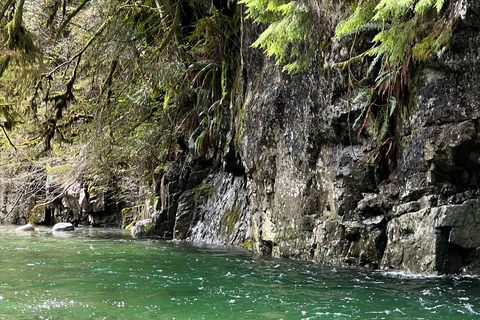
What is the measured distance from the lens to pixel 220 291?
563 centimetres

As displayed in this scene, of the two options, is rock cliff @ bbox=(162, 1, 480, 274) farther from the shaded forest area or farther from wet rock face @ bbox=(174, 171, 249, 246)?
the shaded forest area

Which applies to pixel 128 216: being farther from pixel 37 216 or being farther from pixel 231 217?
pixel 231 217

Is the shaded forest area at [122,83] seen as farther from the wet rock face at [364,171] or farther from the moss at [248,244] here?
the moss at [248,244]

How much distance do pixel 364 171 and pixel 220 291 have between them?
10.7 ft

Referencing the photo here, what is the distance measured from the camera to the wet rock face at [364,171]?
6344mm

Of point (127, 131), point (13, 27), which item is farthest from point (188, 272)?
point (127, 131)

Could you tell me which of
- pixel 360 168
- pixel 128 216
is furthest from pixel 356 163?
pixel 128 216

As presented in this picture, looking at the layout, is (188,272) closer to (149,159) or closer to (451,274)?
(451,274)

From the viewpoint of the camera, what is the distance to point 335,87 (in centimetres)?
791

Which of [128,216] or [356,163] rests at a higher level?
[356,163]

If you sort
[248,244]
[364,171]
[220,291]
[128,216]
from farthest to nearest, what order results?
1. [128,216]
2. [248,244]
3. [364,171]
4. [220,291]

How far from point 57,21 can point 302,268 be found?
12.3 metres

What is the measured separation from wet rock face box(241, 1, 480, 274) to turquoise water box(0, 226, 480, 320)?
0.48 m

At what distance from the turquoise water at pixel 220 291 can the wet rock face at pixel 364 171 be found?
0.48m
